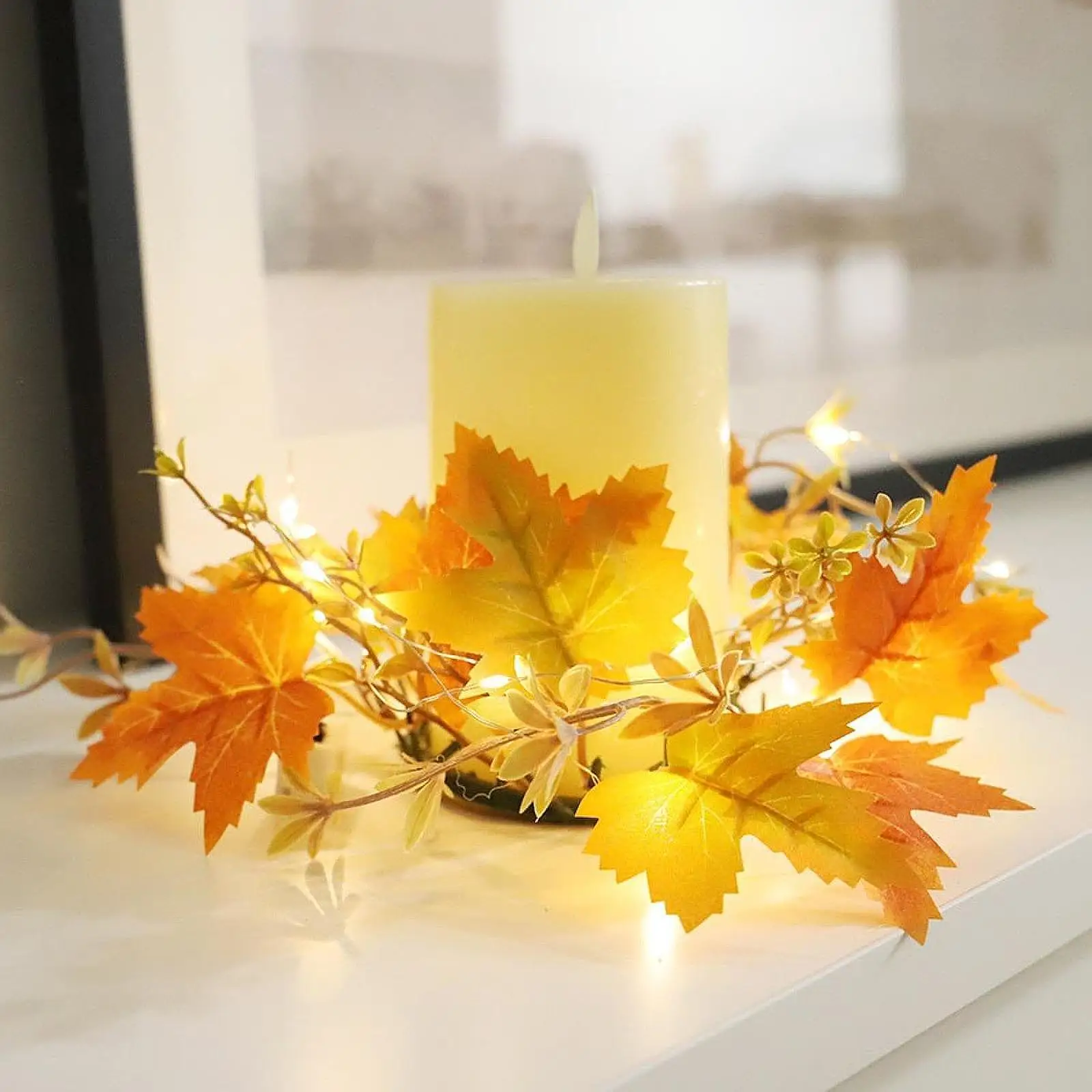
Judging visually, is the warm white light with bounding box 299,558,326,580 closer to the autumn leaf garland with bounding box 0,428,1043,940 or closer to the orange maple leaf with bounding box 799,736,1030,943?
the autumn leaf garland with bounding box 0,428,1043,940

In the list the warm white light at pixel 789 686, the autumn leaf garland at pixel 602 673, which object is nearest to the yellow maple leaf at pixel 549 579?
the autumn leaf garland at pixel 602 673

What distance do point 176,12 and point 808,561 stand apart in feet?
1.24

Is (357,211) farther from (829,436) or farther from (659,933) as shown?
(659,933)

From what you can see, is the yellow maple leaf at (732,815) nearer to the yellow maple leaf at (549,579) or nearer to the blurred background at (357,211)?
the yellow maple leaf at (549,579)

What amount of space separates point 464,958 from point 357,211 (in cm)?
41

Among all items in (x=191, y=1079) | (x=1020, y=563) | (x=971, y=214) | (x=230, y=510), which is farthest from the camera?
(x=971, y=214)

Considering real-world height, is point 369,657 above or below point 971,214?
below

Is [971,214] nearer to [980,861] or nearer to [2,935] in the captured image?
[980,861]

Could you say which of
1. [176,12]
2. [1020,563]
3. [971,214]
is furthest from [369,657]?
[971,214]

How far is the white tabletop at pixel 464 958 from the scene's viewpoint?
27cm

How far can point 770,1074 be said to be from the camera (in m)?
0.28

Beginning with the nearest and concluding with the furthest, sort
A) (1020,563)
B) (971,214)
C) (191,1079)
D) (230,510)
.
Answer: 1. (191,1079)
2. (230,510)
3. (1020,563)
4. (971,214)

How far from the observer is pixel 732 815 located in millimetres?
320

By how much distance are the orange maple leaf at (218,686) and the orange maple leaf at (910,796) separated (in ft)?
0.51
